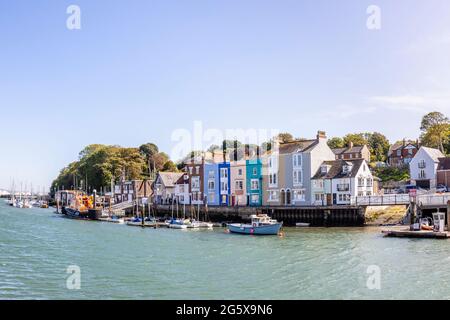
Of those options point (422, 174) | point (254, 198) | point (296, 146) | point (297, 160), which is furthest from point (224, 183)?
point (422, 174)

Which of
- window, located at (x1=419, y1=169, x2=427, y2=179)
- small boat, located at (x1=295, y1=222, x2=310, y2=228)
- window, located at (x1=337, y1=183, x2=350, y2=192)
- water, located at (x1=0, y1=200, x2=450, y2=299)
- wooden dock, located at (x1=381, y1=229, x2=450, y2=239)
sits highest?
window, located at (x1=419, y1=169, x2=427, y2=179)

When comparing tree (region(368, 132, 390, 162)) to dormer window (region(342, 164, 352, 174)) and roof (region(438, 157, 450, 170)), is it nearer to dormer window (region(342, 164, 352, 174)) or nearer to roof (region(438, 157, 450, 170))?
roof (region(438, 157, 450, 170))

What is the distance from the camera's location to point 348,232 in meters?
49.8

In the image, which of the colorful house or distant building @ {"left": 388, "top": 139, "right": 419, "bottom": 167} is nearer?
the colorful house

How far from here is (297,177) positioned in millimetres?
65062

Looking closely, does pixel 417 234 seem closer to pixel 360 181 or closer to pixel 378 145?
pixel 360 181

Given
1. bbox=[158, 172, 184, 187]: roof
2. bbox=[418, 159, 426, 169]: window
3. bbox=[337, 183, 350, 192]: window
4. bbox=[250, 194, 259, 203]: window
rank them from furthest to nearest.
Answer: bbox=[158, 172, 184, 187]: roof → bbox=[418, 159, 426, 169]: window → bbox=[250, 194, 259, 203]: window → bbox=[337, 183, 350, 192]: window

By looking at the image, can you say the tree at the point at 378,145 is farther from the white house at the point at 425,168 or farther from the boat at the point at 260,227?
the boat at the point at 260,227

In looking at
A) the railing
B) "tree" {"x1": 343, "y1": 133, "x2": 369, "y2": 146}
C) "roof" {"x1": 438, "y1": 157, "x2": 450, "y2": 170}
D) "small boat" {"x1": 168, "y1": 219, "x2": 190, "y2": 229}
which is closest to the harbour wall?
the railing

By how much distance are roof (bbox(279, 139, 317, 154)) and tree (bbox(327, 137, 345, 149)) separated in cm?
4998

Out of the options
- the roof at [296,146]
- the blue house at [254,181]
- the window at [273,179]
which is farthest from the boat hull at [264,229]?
the roof at [296,146]

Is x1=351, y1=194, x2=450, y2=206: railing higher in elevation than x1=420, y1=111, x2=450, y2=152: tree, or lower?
lower

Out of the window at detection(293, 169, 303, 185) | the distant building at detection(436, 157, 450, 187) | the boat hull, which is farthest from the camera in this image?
the distant building at detection(436, 157, 450, 187)

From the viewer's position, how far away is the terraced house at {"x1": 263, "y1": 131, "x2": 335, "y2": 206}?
211 ft
